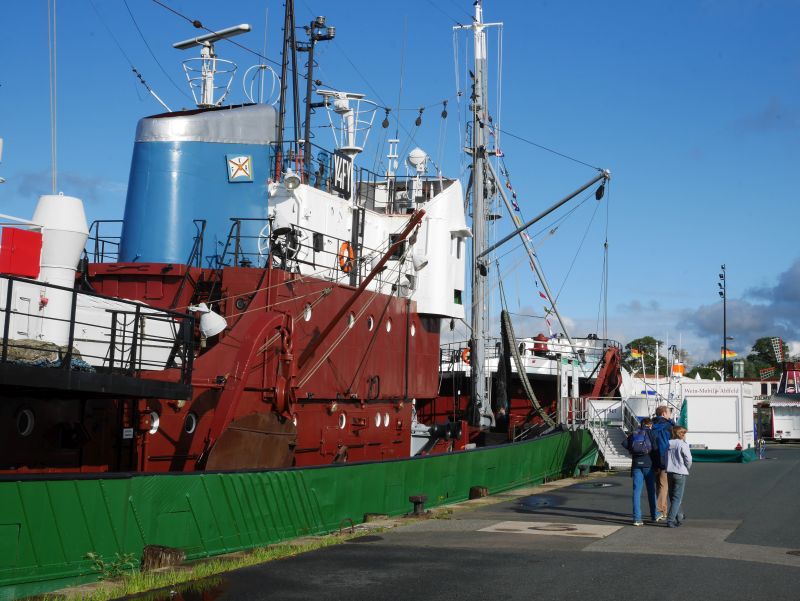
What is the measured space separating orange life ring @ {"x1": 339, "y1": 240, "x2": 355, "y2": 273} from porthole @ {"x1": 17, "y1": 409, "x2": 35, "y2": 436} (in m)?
9.16

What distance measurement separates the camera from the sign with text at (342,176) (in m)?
22.4

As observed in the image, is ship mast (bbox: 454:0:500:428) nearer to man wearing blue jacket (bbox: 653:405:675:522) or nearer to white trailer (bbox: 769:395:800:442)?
man wearing blue jacket (bbox: 653:405:675:522)

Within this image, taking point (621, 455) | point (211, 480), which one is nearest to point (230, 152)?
point (211, 480)

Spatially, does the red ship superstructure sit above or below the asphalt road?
above

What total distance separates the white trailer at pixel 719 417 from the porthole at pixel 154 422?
2067 cm

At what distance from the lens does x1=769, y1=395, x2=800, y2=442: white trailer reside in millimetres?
57219

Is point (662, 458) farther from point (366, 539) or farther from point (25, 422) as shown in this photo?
point (25, 422)

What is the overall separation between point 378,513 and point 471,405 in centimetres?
1386

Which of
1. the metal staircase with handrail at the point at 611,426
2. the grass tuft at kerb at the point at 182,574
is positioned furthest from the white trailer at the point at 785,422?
the grass tuft at kerb at the point at 182,574

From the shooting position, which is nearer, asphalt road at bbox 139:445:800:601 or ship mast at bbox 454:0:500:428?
asphalt road at bbox 139:445:800:601

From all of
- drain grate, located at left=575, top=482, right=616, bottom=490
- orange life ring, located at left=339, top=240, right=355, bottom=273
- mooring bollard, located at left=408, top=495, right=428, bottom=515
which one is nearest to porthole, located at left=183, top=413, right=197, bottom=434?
mooring bollard, located at left=408, top=495, right=428, bottom=515

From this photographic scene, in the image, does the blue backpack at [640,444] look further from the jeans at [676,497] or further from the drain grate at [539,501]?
the drain grate at [539,501]

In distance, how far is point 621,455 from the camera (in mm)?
27859

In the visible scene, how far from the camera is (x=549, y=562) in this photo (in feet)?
34.8
